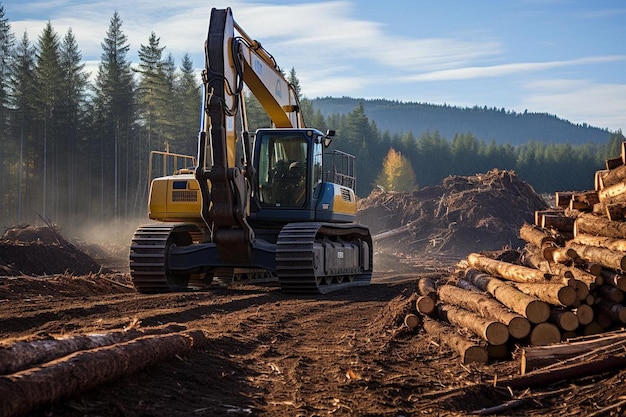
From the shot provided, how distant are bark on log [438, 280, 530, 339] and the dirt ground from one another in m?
0.34

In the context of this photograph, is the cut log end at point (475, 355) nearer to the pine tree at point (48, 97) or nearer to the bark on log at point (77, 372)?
the bark on log at point (77, 372)

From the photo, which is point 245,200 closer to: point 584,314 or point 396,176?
point 584,314

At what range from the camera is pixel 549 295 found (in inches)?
301

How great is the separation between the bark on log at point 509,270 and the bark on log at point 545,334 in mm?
973

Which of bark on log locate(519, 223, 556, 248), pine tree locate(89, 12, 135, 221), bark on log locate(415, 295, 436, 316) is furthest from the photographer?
pine tree locate(89, 12, 135, 221)

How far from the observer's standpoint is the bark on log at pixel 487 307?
7492 mm

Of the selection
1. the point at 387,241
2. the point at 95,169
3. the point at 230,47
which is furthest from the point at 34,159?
the point at 230,47

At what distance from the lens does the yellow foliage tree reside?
10550cm

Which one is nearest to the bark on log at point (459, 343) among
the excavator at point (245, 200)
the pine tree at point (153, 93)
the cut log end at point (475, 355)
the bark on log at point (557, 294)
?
the cut log end at point (475, 355)

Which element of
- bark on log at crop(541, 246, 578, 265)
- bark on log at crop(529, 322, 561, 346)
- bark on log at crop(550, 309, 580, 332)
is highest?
bark on log at crop(541, 246, 578, 265)

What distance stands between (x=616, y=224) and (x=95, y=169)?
50.8m

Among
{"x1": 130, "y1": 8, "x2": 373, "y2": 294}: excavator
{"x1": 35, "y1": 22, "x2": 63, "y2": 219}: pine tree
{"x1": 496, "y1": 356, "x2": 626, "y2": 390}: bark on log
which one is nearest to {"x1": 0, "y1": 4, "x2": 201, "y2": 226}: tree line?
{"x1": 35, "y1": 22, "x2": 63, "y2": 219}: pine tree

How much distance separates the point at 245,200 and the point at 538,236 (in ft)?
18.5

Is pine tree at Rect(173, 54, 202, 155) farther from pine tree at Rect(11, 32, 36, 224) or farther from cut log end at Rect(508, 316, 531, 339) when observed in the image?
cut log end at Rect(508, 316, 531, 339)
